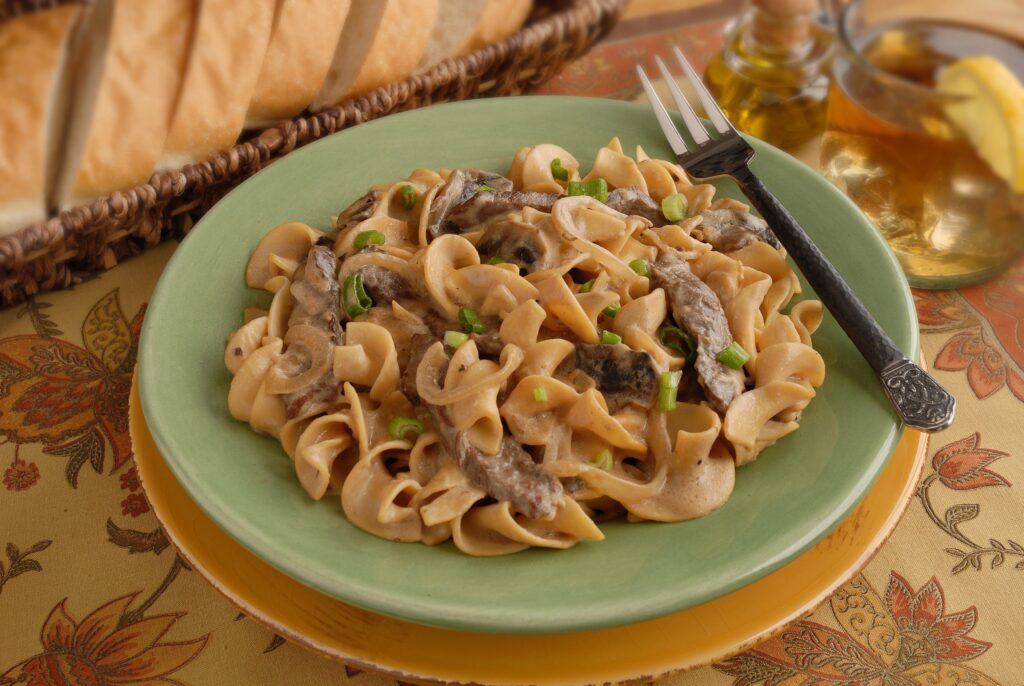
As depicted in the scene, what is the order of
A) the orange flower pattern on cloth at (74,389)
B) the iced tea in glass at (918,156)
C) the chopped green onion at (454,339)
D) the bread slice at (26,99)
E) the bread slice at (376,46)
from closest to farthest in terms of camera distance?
the chopped green onion at (454,339), the bread slice at (26,99), the orange flower pattern on cloth at (74,389), the iced tea in glass at (918,156), the bread slice at (376,46)

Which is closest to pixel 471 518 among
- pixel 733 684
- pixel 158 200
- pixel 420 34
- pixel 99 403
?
pixel 733 684

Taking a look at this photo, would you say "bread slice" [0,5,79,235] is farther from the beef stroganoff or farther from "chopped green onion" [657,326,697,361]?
"chopped green onion" [657,326,697,361]

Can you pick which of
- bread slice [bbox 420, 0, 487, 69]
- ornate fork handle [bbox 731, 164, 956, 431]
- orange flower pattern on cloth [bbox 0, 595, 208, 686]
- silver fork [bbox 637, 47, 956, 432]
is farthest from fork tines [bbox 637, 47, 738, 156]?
orange flower pattern on cloth [bbox 0, 595, 208, 686]

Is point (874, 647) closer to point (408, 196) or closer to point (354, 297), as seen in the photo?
point (354, 297)

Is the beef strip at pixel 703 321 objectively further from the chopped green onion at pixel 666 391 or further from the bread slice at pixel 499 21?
the bread slice at pixel 499 21

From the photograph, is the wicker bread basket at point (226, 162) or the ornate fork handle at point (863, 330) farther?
the wicker bread basket at point (226, 162)

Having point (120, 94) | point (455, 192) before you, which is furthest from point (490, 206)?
point (120, 94)

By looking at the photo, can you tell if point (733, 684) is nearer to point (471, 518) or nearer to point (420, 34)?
point (471, 518)

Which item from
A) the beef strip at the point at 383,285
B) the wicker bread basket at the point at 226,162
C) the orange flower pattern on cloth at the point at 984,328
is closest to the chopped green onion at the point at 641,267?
the beef strip at the point at 383,285
